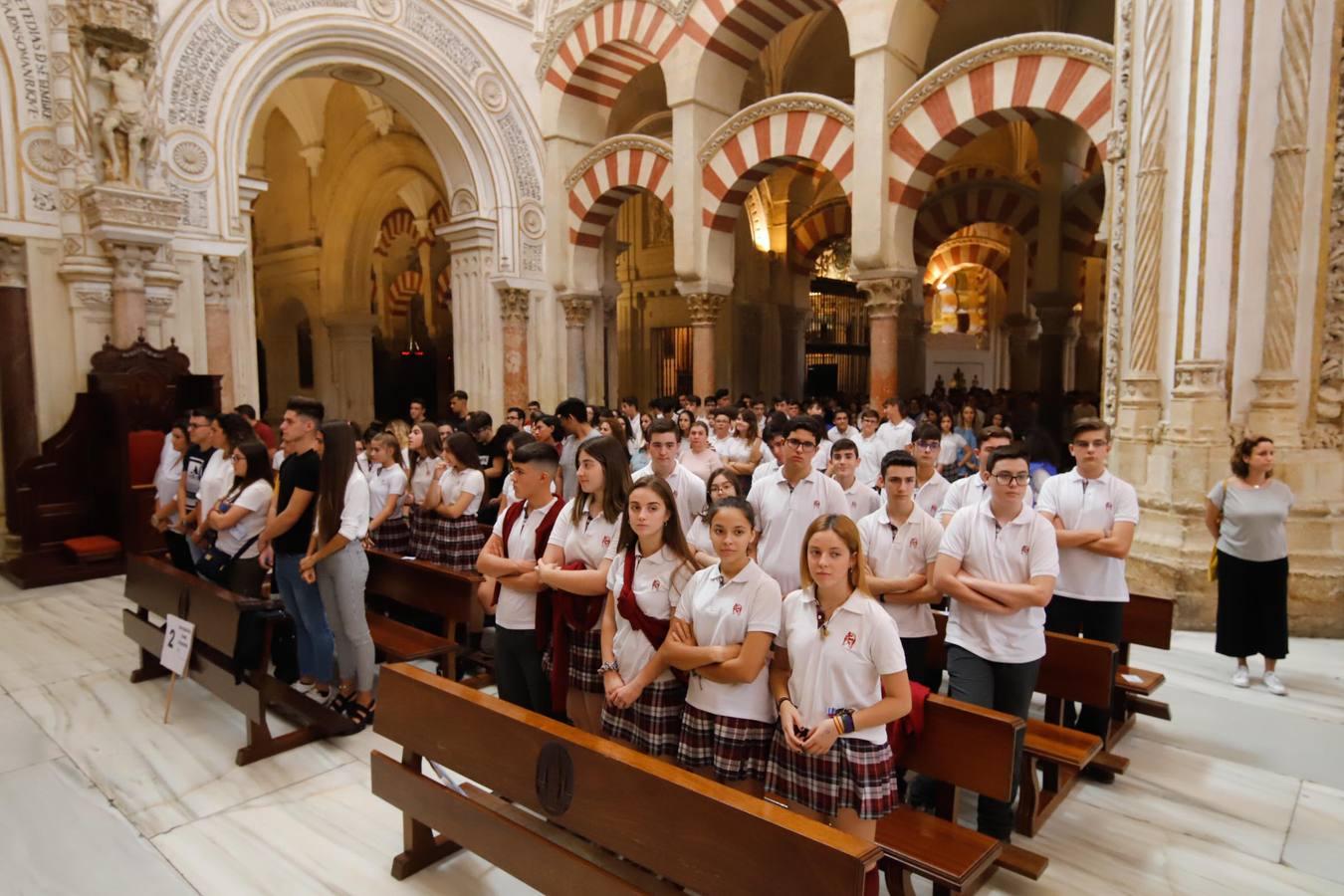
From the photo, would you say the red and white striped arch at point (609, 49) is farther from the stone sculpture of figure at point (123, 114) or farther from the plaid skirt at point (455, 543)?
the plaid skirt at point (455, 543)

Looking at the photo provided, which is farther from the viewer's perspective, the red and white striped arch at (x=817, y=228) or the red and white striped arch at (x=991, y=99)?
the red and white striped arch at (x=817, y=228)

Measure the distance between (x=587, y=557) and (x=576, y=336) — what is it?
9107 mm

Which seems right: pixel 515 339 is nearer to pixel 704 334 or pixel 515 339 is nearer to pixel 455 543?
pixel 704 334

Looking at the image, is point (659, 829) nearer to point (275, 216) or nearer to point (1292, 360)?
point (1292, 360)

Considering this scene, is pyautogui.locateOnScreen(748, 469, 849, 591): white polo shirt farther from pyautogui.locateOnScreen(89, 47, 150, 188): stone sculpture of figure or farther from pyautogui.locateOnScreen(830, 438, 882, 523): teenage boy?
pyautogui.locateOnScreen(89, 47, 150, 188): stone sculpture of figure

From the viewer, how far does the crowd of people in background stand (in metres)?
2.18

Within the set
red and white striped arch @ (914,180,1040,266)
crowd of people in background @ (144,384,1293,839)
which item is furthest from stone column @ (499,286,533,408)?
red and white striped arch @ (914,180,1040,266)

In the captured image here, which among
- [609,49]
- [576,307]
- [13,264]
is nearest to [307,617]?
[13,264]

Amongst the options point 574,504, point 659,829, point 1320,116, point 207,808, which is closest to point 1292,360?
point 1320,116

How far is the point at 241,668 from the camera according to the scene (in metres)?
3.57

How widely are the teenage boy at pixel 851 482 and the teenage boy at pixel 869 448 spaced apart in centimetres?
278

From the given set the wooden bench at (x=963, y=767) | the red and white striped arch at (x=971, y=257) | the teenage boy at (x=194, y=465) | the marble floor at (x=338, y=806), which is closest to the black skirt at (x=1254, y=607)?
the marble floor at (x=338, y=806)

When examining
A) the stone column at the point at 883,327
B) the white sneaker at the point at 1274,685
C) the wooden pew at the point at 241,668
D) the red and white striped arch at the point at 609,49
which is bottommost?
the white sneaker at the point at 1274,685

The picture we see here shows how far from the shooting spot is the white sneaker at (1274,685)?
4070 millimetres
